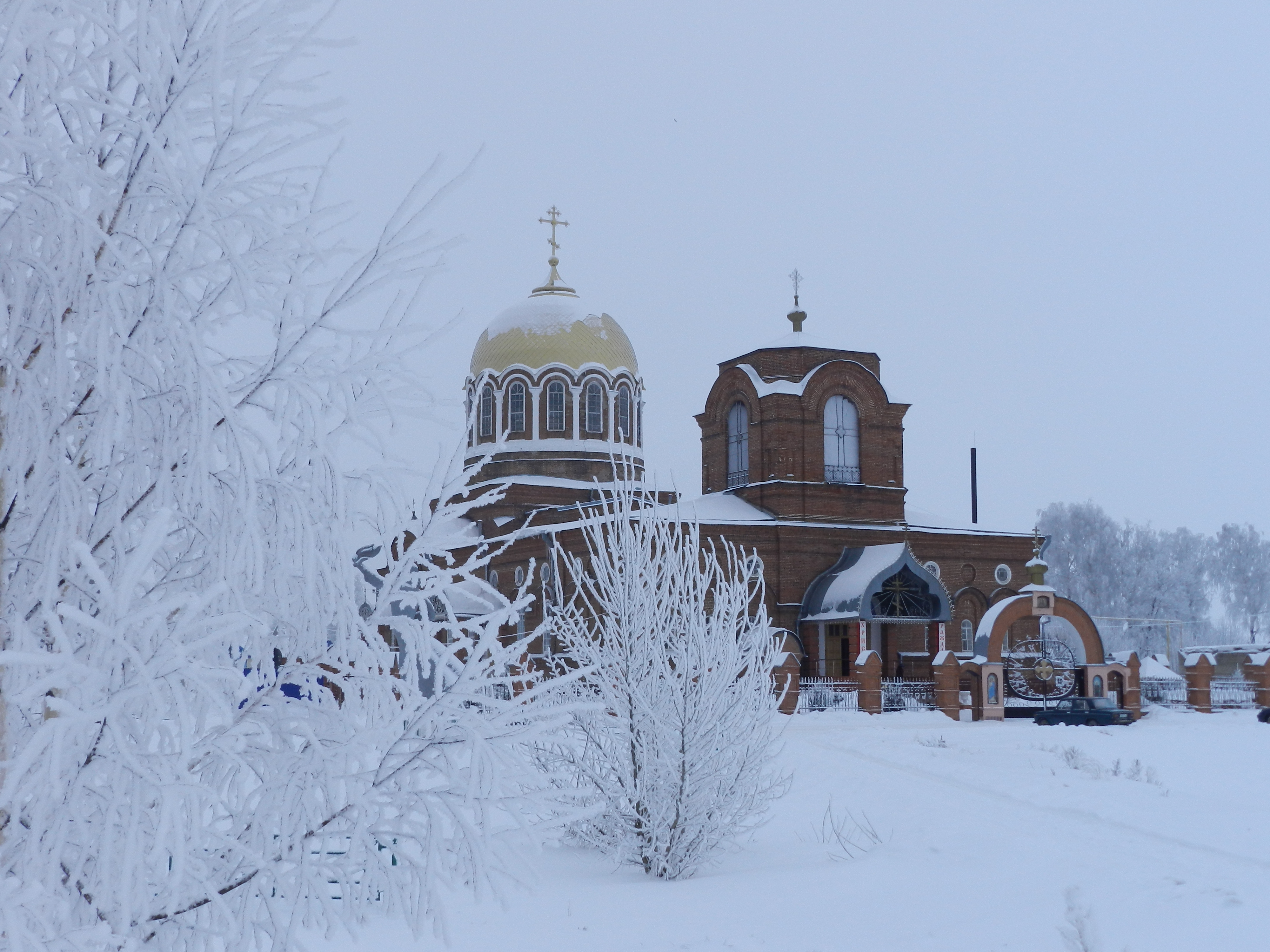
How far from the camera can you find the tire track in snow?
9586 mm

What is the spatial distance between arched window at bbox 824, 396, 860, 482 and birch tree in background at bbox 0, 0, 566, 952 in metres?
26.3

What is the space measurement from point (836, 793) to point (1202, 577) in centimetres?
6320

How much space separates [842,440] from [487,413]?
30.0ft

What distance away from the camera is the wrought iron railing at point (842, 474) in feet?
94.5

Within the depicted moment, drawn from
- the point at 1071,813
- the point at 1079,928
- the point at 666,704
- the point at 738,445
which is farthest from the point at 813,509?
the point at 1079,928

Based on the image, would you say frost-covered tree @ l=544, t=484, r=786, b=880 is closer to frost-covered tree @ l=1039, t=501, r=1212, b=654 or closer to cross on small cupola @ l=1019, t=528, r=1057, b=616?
cross on small cupola @ l=1019, t=528, r=1057, b=616

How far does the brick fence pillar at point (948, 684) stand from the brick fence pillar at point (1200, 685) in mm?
5607

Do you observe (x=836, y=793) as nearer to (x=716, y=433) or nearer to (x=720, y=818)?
(x=720, y=818)

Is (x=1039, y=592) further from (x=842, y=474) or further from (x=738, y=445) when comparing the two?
(x=738, y=445)

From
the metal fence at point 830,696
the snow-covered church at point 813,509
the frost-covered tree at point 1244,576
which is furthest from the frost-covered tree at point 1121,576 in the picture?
the metal fence at point 830,696

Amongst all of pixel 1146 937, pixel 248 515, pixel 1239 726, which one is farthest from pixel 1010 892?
pixel 1239 726

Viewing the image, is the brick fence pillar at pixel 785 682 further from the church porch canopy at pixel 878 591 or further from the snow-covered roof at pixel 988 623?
the snow-covered roof at pixel 988 623

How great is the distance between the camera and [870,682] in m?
23.2

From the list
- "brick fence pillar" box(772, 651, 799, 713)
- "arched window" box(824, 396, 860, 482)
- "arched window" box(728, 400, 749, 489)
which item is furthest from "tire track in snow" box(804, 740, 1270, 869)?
"arched window" box(728, 400, 749, 489)
